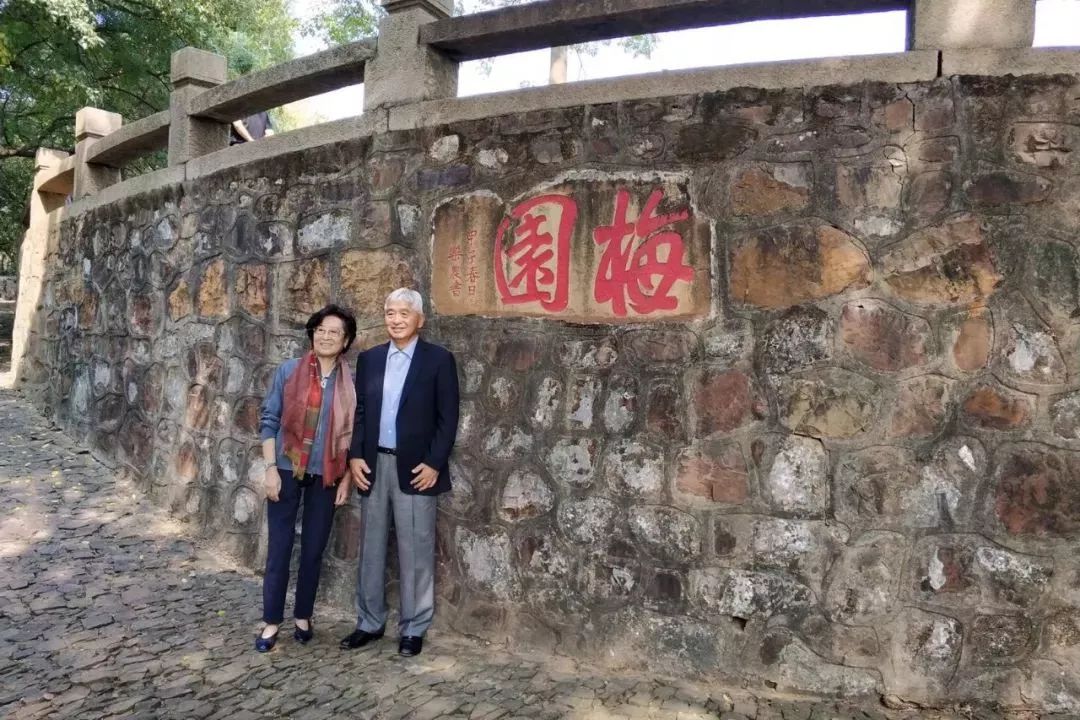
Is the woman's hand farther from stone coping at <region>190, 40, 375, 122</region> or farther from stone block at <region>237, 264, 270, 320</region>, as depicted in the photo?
stone coping at <region>190, 40, 375, 122</region>

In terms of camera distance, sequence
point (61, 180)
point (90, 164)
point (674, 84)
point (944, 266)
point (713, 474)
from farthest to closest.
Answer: point (61, 180) → point (90, 164) → point (674, 84) → point (713, 474) → point (944, 266)

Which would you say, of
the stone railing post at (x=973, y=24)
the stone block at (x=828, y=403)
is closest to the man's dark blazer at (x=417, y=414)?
the stone block at (x=828, y=403)

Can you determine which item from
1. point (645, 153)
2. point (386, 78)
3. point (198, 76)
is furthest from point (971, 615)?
point (198, 76)

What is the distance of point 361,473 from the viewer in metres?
3.25

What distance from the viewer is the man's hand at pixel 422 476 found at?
3193mm

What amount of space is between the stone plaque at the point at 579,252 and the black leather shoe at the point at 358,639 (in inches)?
59.0

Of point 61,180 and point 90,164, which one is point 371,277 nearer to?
point 90,164

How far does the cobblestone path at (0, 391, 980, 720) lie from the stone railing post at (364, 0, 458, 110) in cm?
258

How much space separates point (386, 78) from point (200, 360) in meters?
2.11

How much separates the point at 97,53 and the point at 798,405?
11.3m

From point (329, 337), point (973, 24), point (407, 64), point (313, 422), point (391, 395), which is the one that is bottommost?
point (313, 422)

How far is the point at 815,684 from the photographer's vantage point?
9.10 feet

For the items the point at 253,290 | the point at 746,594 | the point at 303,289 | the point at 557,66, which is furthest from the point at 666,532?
the point at 557,66

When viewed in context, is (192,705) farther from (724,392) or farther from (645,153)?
(645,153)
